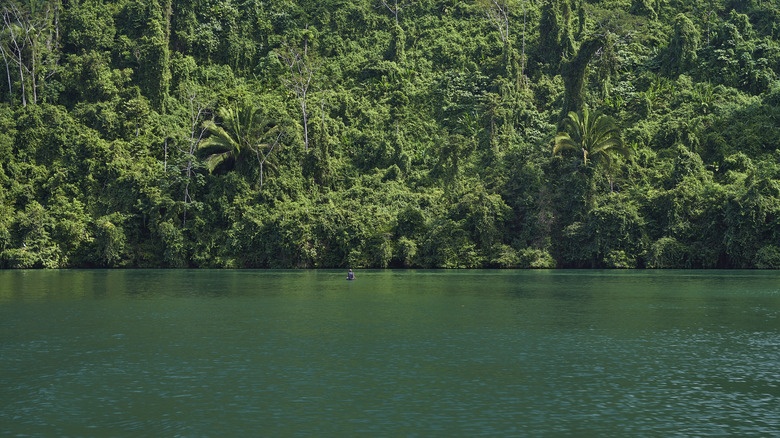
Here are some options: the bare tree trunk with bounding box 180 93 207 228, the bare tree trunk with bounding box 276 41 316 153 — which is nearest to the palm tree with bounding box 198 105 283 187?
the bare tree trunk with bounding box 180 93 207 228

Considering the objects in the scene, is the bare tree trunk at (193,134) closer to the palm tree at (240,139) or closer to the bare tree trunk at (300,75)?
the palm tree at (240,139)

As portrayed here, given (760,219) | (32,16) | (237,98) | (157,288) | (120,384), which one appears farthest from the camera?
(32,16)

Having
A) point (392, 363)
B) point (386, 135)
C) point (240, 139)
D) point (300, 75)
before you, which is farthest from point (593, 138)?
point (392, 363)

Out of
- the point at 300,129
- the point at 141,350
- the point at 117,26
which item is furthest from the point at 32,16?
the point at 141,350

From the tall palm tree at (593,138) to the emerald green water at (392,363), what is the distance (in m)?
20.2

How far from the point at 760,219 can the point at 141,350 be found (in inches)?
1567

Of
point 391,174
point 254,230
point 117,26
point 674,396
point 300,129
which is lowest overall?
point 674,396

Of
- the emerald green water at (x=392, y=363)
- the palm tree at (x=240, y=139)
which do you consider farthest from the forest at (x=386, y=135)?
the emerald green water at (x=392, y=363)

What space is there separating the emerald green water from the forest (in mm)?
19131

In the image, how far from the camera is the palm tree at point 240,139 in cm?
6066

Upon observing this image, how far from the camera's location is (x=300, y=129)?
2522 inches

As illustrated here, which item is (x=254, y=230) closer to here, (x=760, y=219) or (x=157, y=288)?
(x=157, y=288)

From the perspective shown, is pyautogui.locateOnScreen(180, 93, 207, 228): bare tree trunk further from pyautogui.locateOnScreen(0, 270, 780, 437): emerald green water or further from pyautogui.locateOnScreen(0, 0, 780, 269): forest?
pyautogui.locateOnScreen(0, 270, 780, 437): emerald green water

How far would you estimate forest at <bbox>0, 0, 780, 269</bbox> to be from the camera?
53.8 meters
